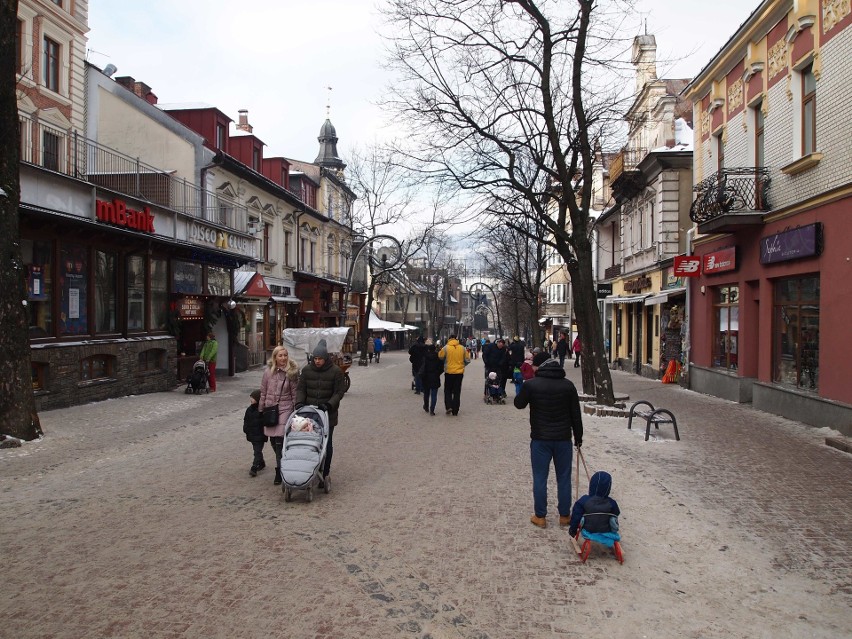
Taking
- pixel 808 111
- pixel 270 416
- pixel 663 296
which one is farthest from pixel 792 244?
pixel 270 416

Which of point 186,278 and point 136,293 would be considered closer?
point 136,293

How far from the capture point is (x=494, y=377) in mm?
15758

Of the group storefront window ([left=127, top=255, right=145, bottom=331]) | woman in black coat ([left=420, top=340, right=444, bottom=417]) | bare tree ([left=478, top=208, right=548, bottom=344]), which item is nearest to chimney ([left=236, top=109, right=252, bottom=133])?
bare tree ([left=478, top=208, right=548, bottom=344])

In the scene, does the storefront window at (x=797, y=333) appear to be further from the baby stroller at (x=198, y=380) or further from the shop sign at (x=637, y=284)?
the baby stroller at (x=198, y=380)

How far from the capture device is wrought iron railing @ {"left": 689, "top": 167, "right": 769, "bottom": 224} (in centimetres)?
1492

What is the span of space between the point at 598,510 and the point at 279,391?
399 centimetres

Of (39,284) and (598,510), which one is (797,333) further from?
(39,284)

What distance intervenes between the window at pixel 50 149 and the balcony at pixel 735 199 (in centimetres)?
1472

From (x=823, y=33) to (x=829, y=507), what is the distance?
374 inches

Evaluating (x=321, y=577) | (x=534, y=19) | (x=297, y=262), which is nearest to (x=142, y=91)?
(x=297, y=262)

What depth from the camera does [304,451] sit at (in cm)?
696

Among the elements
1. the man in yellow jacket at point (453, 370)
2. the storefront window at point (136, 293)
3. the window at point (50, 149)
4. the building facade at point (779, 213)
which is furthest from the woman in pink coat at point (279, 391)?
the storefront window at point (136, 293)

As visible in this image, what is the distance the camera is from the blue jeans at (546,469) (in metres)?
6.25

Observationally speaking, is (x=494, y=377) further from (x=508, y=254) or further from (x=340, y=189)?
(x=340, y=189)
